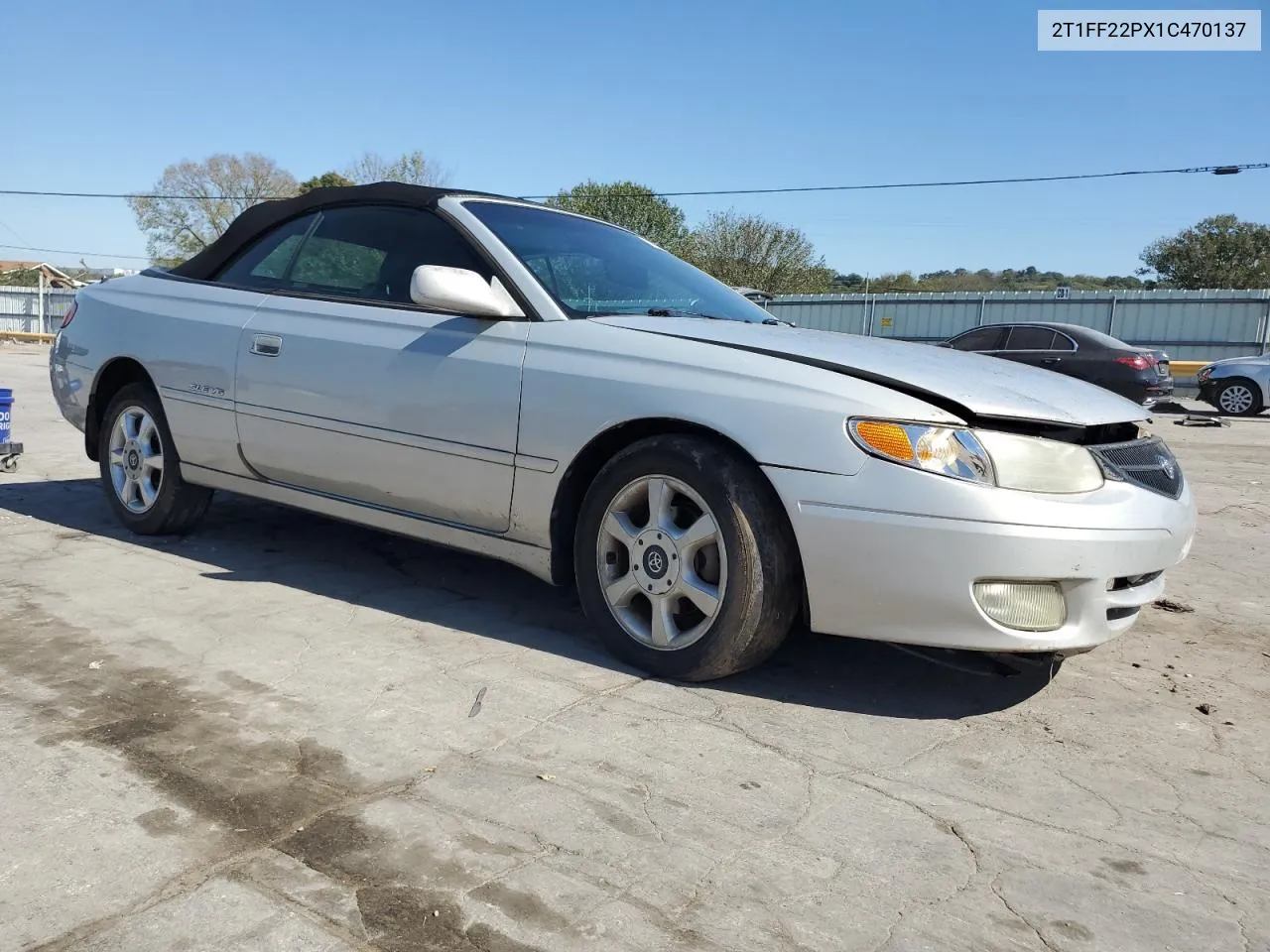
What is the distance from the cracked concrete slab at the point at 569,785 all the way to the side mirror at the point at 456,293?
1158 millimetres

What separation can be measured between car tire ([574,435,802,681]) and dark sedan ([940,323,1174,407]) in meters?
12.1

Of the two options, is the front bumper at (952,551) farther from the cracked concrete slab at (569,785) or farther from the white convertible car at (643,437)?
the cracked concrete slab at (569,785)

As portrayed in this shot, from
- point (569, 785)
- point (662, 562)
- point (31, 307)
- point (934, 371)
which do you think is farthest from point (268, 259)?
point (31, 307)

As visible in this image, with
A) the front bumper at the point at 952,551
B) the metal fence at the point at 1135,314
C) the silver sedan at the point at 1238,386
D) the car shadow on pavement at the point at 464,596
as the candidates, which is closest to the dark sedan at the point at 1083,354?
the silver sedan at the point at 1238,386

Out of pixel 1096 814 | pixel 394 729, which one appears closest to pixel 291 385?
pixel 394 729

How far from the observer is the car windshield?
13.0ft

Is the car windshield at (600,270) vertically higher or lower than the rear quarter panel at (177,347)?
higher

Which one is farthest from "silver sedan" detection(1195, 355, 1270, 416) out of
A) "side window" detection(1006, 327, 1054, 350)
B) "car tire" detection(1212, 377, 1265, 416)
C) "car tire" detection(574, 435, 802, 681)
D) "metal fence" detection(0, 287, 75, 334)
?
"metal fence" detection(0, 287, 75, 334)

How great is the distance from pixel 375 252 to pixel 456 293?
891 mm

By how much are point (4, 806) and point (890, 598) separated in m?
2.28

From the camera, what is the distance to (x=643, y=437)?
3490mm

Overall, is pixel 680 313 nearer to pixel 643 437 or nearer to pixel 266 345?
pixel 643 437

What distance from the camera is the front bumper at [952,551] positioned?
2.93 metres

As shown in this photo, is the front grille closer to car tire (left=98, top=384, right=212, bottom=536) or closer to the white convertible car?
the white convertible car
